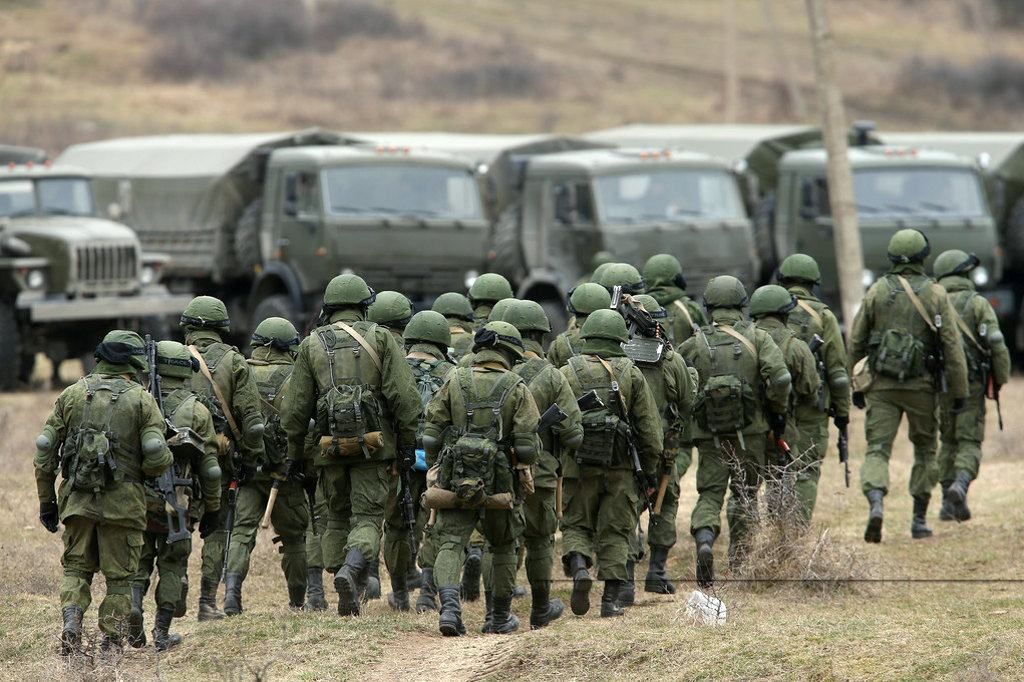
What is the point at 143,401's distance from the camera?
26.7 feet

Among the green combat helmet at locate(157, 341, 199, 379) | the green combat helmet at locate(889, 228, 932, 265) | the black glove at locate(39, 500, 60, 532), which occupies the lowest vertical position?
the black glove at locate(39, 500, 60, 532)

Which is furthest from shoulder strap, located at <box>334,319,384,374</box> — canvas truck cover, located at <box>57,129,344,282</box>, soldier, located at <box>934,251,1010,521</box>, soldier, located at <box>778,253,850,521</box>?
canvas truck cover, located at <box>57,129,344,282</box>

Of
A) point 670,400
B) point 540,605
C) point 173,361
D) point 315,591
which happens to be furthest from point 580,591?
point 173,361

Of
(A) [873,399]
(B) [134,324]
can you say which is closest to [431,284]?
(B) [134,324]

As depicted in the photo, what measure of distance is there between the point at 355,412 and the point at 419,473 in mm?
670

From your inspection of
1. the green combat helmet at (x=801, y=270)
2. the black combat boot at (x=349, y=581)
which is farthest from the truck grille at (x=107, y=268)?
the black combat boot at (x=349, y=581)

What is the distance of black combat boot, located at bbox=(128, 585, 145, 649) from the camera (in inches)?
331

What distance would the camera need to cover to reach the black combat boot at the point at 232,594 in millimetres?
9633

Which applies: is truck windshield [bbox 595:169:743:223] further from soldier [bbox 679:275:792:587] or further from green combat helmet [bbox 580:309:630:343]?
green combat helmet [bbox 580:309:630:343]

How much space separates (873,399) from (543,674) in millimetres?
4267

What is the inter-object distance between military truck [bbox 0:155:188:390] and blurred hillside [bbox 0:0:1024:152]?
17.4 m

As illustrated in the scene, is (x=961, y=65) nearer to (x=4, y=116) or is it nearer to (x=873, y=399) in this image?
(x=4, y=116)

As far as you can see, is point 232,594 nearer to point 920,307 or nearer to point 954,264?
point 920,307

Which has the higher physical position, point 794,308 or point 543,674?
point 794,308
